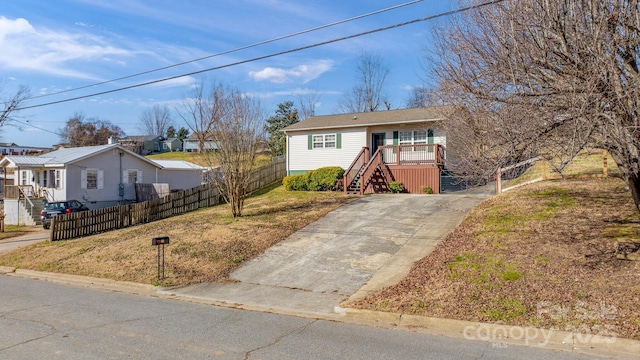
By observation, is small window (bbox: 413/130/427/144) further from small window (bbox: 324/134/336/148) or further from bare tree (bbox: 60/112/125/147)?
bare tree (bbox: 60/112/125/147)

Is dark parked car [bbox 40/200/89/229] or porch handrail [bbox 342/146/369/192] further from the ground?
porch handrail [bbox 342/146/369/192]

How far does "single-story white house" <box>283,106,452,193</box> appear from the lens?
863 inches

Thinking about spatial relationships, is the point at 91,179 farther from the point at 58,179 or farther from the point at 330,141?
the point at 330,141

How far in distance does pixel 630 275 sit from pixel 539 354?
3084mm

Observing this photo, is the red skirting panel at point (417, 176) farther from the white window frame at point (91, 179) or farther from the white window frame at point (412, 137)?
the white window frame at point (91, 179)

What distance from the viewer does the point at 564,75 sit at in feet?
23.5

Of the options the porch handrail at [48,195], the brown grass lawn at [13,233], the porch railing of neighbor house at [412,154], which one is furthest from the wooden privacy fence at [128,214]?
the porch handrail at [48,195]

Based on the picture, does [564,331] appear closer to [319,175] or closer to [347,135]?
[319,175]

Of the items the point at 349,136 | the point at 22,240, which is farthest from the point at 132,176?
the point at 349,136

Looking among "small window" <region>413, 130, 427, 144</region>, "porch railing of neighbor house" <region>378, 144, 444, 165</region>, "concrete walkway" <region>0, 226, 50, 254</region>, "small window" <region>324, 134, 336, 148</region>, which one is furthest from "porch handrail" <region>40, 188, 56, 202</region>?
"small window" <region>413, 130, 427, 144</region>

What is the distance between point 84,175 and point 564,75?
29041 mm

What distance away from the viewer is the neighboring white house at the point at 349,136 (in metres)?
24.1

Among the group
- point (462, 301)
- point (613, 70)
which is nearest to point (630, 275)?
point (462, 301)

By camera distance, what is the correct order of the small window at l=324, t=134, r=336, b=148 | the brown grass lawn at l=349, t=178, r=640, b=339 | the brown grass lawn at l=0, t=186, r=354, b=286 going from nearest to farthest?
the brown grass lawn at l=349, t=178, r=640, b=339 < the brown grass lawn at l=0, t=186, r=354, b=286 < the small window at l=324, t=134, r=336, b=148
